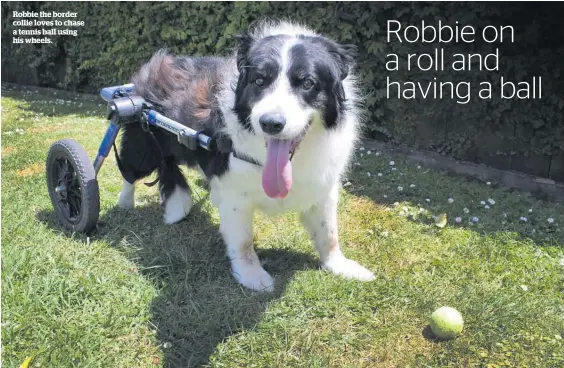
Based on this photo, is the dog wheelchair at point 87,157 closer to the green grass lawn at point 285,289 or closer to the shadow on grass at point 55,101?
the green grass lawn at point 285,289

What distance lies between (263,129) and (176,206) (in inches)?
64.6

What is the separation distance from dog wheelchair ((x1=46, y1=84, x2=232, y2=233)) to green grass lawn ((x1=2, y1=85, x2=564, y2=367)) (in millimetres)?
190

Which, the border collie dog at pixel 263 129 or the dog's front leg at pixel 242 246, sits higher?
the border collie dog at pixel 263 129

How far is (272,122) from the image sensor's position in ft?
6.95

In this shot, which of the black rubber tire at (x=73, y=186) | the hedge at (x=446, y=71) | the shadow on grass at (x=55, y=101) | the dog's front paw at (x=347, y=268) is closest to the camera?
the dog's front paw at (x=347, y=268)

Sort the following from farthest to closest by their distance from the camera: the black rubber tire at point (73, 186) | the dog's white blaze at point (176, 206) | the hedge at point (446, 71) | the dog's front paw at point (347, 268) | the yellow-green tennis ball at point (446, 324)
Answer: the hedge at point (446, 71) → the dog's white blaze at point (176, 206) → the black rubber tire at point (73, 186) → the dog's front paw at point (347, 268) → the yellow-green tennis ball at point (446, 324)

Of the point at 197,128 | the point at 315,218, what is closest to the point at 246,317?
the point at 315,218

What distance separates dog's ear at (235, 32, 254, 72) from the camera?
250 centimetres

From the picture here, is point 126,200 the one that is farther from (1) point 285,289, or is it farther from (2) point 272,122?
(2) point 272,122

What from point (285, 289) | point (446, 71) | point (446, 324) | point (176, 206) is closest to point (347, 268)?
point (285, 289)

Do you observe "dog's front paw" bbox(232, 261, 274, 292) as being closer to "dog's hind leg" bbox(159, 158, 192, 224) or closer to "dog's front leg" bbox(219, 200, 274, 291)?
"dog's front leg" bbox(219, 200, 274, 291)

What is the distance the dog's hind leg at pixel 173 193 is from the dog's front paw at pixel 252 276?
2.81ft

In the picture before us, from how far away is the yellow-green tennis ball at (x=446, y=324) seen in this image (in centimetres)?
240

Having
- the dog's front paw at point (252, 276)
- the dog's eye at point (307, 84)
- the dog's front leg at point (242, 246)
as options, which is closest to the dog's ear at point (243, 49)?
the dog's eye at point (307, 84)
